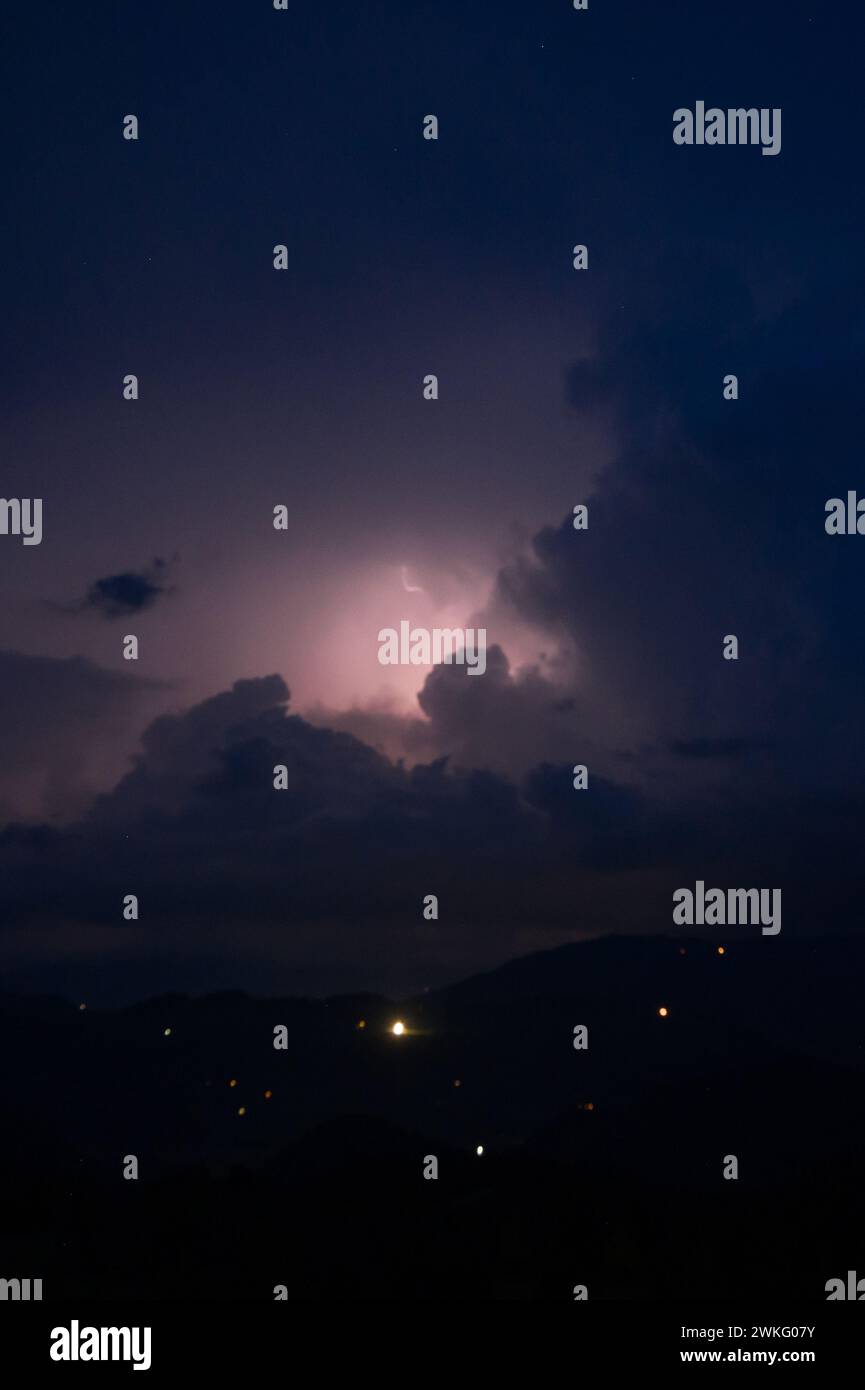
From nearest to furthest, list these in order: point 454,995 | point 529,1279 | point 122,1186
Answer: point 529,1279 → point 122,1186 → point 454,995

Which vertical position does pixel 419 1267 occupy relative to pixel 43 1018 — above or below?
below

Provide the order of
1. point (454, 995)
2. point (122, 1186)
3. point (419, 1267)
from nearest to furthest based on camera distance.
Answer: point (419, 1267), point (122, 1186), point (454, 995)
